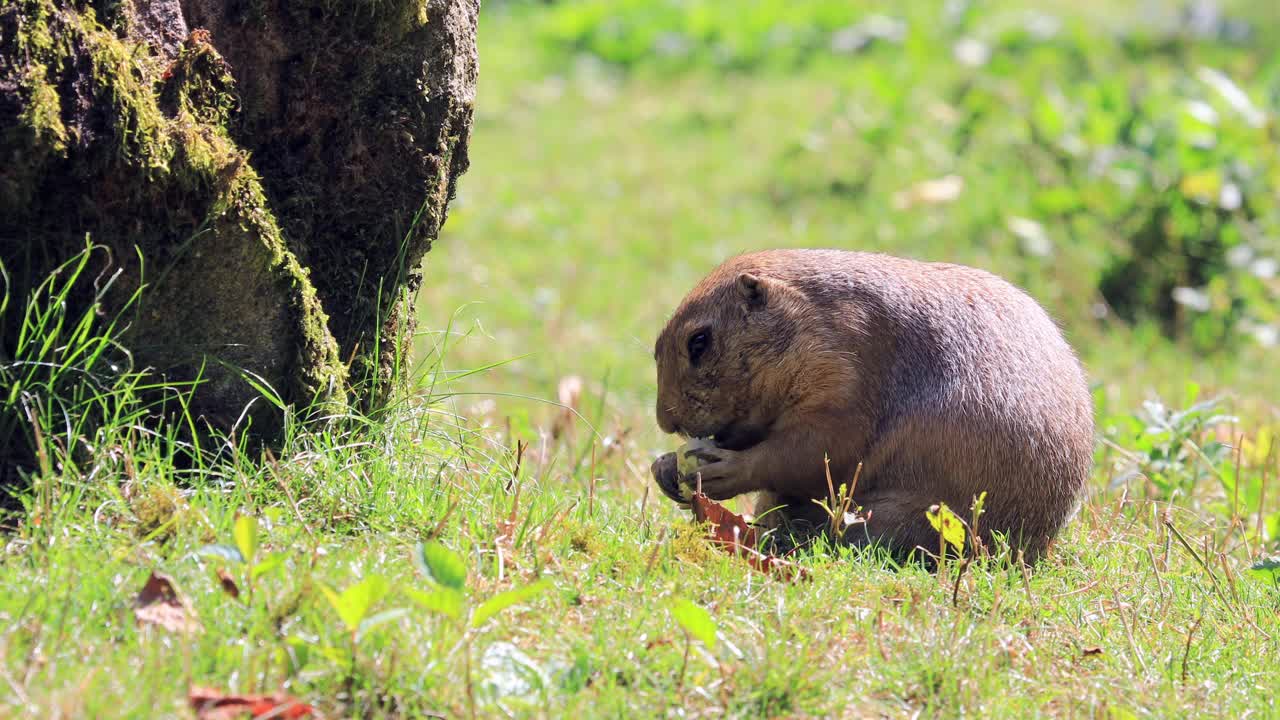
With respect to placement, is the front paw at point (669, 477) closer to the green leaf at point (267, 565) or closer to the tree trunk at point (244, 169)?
the tree trunk at point (244, 169)

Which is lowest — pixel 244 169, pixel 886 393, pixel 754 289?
pixel 886 393

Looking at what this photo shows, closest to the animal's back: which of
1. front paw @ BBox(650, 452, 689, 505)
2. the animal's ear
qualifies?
the animal's ear

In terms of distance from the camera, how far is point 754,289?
3.98 meters

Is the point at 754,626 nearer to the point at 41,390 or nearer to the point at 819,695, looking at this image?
the point at 819,695

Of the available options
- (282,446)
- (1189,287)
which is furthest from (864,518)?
(1189,287)

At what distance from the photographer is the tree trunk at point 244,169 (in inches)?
119

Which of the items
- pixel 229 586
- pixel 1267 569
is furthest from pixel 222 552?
pixel 1267 569

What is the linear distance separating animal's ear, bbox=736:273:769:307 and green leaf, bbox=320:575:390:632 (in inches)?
73.0

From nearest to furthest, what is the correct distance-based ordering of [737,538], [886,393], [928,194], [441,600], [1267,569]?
[441,600], [737,538], [1267,569], [886,393], [928,194]

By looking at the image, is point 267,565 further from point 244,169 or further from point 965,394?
point 965,394

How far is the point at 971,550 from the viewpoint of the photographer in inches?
136

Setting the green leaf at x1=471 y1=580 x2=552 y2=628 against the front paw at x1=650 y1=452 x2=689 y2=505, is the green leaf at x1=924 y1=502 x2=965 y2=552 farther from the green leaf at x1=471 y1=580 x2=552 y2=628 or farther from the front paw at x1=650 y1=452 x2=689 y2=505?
the green leaf at x1=471 y1=580 x2=552 y2=628

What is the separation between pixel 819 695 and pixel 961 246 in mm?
6252

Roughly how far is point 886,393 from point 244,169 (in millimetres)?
1790
